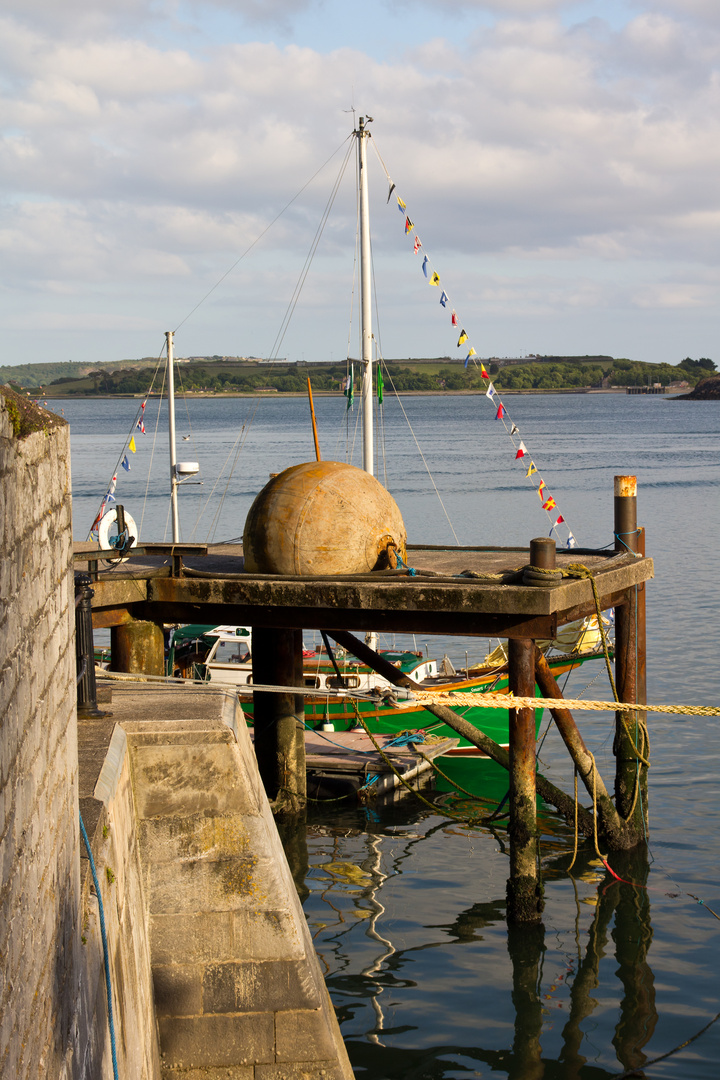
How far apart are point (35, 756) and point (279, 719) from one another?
10853 millimetres

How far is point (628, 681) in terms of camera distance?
41.5 ft

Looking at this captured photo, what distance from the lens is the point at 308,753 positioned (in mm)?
16734

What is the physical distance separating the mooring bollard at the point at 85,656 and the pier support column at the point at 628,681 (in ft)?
22.8

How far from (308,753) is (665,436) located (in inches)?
4066

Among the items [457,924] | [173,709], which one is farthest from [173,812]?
[457,924]

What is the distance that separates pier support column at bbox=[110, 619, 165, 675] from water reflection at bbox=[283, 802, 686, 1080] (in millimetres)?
3336

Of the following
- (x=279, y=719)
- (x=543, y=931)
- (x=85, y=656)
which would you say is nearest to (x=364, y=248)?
(x=279, y=719)

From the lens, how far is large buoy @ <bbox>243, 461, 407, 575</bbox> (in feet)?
36.3

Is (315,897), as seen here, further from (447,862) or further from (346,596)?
(346,596)

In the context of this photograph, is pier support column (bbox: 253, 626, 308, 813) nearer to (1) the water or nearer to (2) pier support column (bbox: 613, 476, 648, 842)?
(1) the water

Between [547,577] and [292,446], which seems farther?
[292,446]

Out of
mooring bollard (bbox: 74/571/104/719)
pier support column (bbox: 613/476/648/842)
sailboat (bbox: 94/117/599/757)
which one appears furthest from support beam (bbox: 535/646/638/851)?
mooring bollard (bbox: 74/571/104/719)

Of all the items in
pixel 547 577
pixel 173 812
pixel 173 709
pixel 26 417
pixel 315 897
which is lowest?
pixel 315 897

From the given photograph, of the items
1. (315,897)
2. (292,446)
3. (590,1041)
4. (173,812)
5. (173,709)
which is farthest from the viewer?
(292,446)
